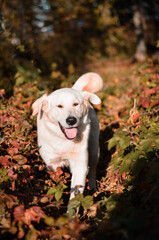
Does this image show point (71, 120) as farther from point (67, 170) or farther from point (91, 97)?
point (67, 170)

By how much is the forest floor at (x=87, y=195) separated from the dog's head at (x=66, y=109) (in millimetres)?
440

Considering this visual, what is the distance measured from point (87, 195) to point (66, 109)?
94cm

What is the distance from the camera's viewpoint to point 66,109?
2.58 m

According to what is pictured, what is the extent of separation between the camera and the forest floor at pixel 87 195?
5.05 feet

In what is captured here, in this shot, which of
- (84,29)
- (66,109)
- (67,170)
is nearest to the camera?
(66,109)

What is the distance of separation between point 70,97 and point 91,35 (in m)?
13.7

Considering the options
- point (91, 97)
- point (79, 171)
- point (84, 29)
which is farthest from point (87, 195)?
point (84, 29)

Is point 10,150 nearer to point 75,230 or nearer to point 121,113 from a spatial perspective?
point 75,230

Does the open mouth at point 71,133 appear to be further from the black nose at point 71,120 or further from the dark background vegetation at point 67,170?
the dark background vegetation at point 67,170

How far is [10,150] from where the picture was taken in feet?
8.37

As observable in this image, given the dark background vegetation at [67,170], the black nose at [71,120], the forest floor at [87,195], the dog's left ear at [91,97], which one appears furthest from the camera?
the dog's left ear at [91,97]

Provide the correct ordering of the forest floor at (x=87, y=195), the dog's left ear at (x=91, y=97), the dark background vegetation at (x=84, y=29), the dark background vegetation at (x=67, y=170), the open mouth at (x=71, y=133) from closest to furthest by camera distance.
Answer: the forest floor at (x=87, y=195), the dark background vegetation at (x=67, y=170), the open mouth at (x=71, y=133), the dog's left ear at (x=91, y=97), the dark background vegetation at (x=84, y=29)

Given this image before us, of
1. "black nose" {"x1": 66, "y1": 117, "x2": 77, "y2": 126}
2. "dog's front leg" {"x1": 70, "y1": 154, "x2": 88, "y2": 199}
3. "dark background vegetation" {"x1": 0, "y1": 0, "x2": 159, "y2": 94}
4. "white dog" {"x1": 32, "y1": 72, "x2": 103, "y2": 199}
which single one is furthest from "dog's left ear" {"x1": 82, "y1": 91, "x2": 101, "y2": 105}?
"dark background vegetation" {"x1": 0, "y1": 0, "x2": 159, "y2": 94}

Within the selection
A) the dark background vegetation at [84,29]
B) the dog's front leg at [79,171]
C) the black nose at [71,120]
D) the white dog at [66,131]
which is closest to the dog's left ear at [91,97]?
the white dog at [66,131]
